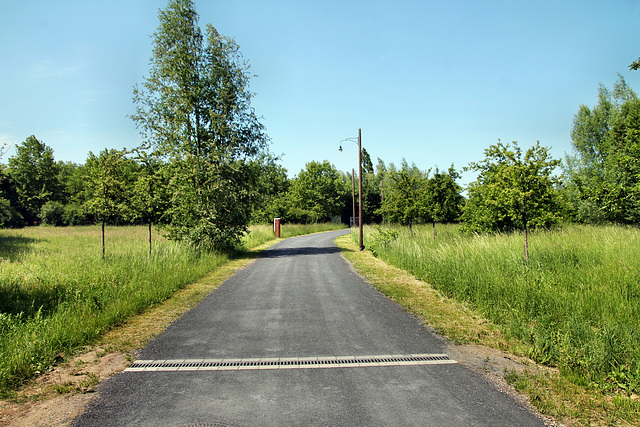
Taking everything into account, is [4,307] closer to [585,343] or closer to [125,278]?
[125,278]

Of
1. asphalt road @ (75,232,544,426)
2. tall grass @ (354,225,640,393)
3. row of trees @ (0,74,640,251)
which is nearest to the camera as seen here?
asphalt road @ (75,232,544,426)

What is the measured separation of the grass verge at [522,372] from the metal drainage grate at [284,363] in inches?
40.3

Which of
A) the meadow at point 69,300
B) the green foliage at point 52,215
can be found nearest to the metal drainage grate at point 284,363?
the meadow at point 69,300

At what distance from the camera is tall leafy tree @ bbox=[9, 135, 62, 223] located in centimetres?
7088

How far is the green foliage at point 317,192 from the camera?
234 ft

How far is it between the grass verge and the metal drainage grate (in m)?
1.02

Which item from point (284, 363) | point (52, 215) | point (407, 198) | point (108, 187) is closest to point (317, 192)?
point (52, 215)

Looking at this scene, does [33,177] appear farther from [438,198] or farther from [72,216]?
[438,198]

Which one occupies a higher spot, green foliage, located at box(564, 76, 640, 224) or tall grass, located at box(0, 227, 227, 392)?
green foliage, located at box(564, 76, 640, 224)

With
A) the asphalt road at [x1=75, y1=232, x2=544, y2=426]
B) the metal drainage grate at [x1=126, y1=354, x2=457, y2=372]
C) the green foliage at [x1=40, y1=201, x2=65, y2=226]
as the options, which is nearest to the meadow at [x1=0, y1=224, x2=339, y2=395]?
the asphalt road at [x1=75, y1=232, x2=544, y2=426]

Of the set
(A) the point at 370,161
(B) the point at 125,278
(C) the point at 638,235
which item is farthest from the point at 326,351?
(A) the point at 370,161

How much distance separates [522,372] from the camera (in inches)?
187

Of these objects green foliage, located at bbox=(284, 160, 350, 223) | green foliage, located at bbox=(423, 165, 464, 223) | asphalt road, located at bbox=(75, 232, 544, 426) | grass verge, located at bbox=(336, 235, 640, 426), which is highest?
green foliage, located at bbox=(284, 160, 350, 223)

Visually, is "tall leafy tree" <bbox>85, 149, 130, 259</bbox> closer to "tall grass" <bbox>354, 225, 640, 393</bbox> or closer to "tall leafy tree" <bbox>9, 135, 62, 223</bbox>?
"tall grass" <bbox>354, 225, 640, 393</bbox>
